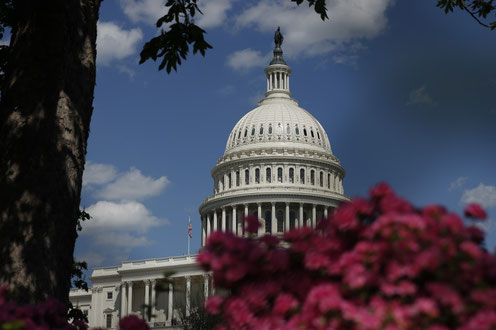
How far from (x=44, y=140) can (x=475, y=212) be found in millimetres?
6639

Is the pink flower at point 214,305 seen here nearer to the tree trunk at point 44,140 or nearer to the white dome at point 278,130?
the tree trunk at point 44,140

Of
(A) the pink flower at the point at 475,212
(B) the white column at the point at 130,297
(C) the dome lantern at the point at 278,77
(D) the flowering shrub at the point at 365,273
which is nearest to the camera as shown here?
(D) the flowering shrub at the point at 365,273

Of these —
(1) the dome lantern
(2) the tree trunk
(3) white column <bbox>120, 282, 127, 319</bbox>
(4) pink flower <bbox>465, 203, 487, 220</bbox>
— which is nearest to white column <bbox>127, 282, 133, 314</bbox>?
(3) white column <bbox>120, 282, 127, 319</bbox>

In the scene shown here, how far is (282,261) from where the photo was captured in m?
6.79

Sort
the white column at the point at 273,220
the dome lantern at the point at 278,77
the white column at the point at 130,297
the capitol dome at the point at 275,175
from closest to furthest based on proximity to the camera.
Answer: the white column at the point at 130,297
the white column at the point at 273,220
the capitol dome at the point at 275,175
the dome lantern at the point at 278,77

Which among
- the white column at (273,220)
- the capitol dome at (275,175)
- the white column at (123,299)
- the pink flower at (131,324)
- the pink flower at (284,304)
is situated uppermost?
the capitol dome at (275,175)

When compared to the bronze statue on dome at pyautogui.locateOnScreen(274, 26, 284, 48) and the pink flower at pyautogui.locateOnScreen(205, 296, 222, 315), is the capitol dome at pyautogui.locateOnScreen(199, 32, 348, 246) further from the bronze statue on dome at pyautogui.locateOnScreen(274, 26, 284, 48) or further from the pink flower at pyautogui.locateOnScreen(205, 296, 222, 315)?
the pink flower at pyautogui.locateOnScreen(205, 296, 222, 315)

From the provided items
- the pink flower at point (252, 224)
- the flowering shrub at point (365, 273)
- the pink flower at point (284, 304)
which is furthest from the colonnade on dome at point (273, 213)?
the pink flower at point (284, 304)

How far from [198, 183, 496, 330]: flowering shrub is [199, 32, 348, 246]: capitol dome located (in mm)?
103578

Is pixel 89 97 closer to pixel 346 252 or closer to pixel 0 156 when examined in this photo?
pixel 0 156

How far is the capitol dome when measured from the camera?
114 metres

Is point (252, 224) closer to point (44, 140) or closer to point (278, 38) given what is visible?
point (44, 140)

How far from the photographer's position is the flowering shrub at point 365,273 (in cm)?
565

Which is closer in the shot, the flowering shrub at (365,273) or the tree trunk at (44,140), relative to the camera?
the flowering shrub at (365,273)
